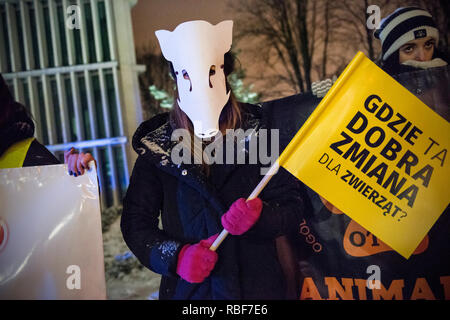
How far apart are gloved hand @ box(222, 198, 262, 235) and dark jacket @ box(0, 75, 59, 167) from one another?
3.80 ft

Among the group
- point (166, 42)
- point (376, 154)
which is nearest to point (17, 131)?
point (166, 42)

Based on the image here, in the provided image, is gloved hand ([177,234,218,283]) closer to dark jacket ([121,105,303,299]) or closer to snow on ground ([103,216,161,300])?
dark jacket ([121,105,303,299])

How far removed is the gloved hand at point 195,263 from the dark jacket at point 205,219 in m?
0.04

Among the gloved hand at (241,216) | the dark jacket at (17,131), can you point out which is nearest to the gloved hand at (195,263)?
the gloved hand at (241,216)

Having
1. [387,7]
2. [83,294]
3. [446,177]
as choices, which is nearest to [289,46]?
[387,7]

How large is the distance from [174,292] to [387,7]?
2.16 metres

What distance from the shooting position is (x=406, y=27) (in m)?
2.08

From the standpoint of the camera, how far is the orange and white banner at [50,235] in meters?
2.02

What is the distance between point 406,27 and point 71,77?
7.32 ft

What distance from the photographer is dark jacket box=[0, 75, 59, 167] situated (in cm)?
214

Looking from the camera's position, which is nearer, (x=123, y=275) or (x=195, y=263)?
(x=195, y=263)

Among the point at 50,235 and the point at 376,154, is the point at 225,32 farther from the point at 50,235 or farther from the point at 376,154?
the point at 50,235

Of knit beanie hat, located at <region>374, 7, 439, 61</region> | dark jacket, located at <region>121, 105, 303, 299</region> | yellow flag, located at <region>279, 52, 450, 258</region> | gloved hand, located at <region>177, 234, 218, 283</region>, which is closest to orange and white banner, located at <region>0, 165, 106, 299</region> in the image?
dark jacket, located at <region>121, 105, 303, 299</region>

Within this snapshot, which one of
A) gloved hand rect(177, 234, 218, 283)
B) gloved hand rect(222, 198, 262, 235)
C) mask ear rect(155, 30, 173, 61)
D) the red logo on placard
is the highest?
mask ear rect(155, 30, 173, 61)
